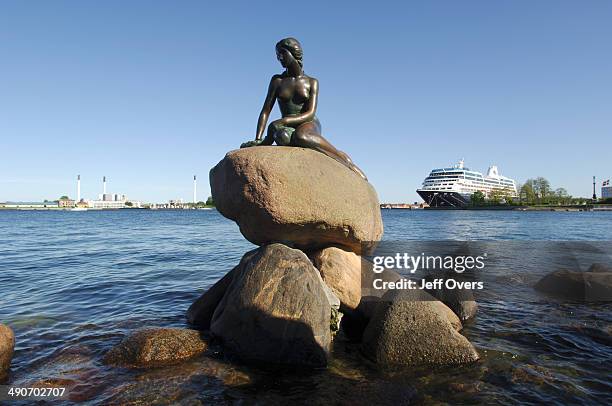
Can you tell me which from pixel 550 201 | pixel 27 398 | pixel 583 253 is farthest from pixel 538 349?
pixel 550 201

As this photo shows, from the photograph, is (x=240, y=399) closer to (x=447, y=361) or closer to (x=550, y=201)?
(x=447, y=361)

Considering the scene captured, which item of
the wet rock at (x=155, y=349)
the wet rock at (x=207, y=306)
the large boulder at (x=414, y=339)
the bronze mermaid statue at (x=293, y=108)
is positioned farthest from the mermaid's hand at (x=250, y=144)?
the large boulder at (x=414, y=339)

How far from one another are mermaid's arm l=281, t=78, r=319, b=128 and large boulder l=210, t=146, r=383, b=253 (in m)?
0.99

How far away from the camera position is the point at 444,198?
312 ft

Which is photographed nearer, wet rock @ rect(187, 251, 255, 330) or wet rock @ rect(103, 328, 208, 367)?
wet rock @ rect(103, 328, 208, 367)

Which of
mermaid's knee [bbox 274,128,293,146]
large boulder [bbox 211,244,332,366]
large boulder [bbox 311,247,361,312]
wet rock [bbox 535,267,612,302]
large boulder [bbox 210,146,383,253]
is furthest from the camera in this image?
wet rock [bbox 535,267,612,302]

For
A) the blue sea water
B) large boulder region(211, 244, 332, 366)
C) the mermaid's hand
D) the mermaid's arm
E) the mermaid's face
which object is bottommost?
the blue sea water

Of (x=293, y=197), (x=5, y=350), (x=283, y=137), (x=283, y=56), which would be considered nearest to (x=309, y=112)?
(x=283, y=137)

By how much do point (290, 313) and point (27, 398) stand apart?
3.13 m

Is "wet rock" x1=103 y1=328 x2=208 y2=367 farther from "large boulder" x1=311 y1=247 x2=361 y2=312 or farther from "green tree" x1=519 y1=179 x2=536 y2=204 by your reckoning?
"green tree" x1=519 y1=179 x2=536 y2=204

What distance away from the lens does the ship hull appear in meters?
93.2

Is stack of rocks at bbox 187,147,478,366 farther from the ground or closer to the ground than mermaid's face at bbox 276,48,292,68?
closer to the ground

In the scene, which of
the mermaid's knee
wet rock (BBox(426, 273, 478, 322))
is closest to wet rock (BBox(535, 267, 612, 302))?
wet rock (BBox(426, 273, 478, 322))

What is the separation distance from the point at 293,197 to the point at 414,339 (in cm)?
266
